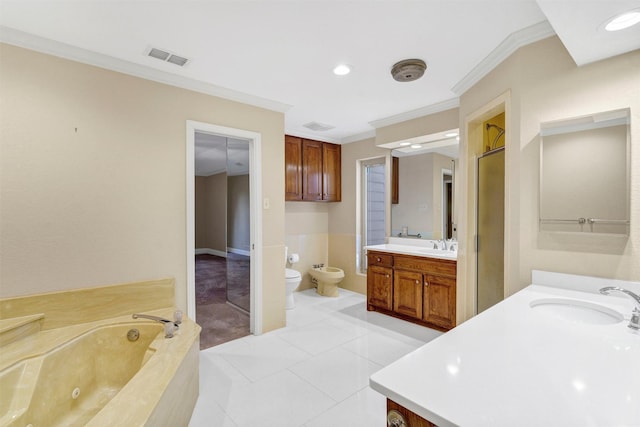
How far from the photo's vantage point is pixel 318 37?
200 centimetres

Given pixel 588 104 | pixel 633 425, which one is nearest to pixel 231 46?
pixel 588 104

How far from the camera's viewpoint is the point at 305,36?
78.2 inches

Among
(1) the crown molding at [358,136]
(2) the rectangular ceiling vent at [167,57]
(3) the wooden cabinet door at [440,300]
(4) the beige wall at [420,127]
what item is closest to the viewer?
(2) the rectangular ceiling vent at [167,57]

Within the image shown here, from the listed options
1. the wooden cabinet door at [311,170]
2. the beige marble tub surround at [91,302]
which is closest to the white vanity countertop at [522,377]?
the beige marble tub surround at [91,302]

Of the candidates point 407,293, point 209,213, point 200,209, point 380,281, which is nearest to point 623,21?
point 407,293

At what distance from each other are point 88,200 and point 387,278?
304 cm

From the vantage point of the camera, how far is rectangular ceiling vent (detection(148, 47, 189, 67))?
2164 mm

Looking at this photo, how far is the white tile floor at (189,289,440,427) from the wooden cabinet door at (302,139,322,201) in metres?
1.78

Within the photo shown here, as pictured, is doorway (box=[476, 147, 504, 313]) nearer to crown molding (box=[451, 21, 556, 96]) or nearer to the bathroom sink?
crown molding (box=[451, 21, 556, 96])

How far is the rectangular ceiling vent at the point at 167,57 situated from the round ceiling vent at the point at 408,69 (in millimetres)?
1650

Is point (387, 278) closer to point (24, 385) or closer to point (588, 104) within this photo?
point (588, 104)

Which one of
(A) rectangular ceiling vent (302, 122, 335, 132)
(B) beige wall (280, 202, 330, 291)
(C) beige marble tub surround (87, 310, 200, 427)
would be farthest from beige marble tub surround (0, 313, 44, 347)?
(A) rectangular ceiling vent (302, 122, 335, 132)

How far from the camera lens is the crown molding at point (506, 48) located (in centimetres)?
182

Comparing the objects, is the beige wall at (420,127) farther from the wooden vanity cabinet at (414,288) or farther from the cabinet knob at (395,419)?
the cabinet knob at (395,419)
